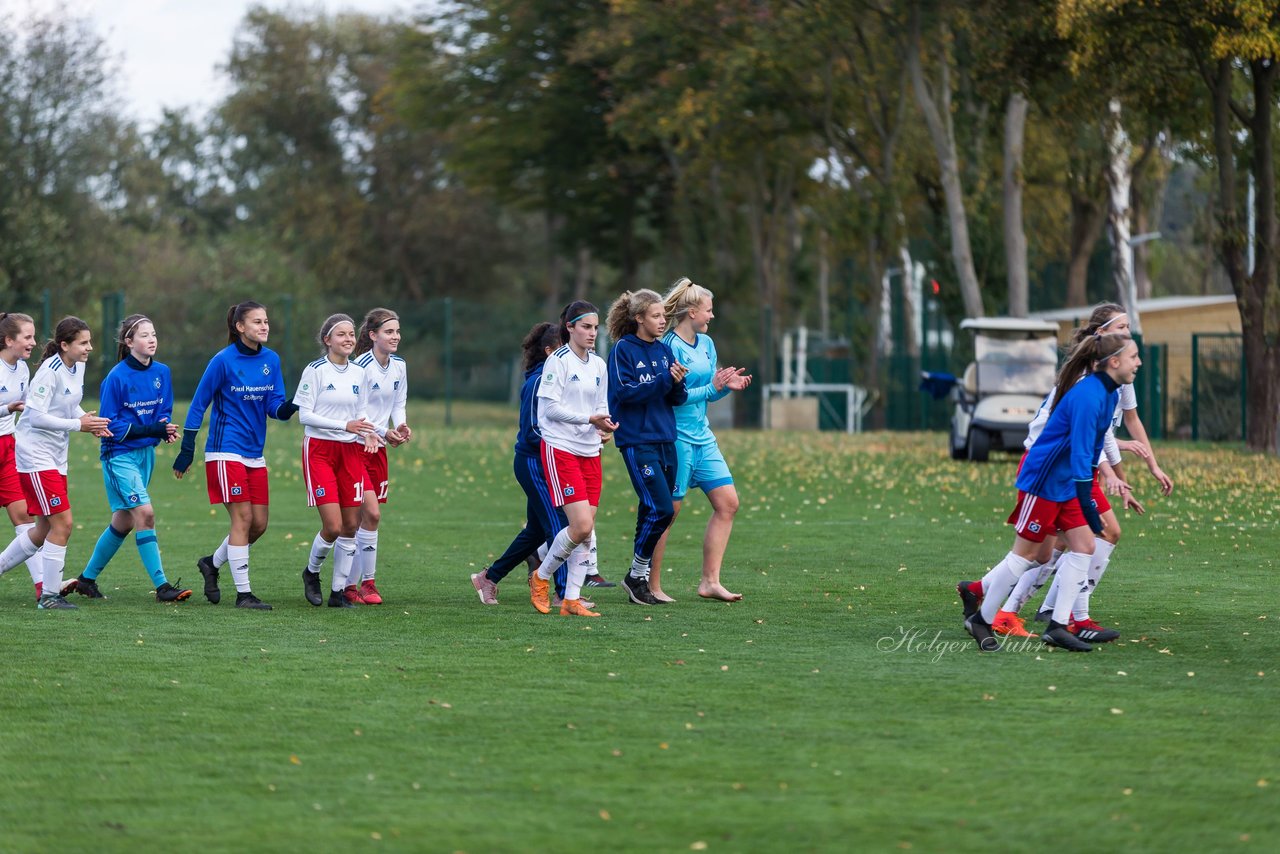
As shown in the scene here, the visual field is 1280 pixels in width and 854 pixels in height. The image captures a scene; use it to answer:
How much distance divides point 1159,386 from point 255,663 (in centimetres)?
2687

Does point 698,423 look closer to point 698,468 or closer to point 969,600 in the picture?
point 698,468

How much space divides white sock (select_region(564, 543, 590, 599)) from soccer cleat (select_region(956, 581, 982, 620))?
7.09ft

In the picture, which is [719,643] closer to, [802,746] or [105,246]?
[802,746]

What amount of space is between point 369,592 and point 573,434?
177 centimetres

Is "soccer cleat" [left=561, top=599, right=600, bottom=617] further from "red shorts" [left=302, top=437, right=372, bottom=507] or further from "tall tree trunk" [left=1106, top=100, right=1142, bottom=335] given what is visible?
"tall tree trunk" [left=1106, top=100, right=1142, bottom=335]

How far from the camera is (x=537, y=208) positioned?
46688 mm

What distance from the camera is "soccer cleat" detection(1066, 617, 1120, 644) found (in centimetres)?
865

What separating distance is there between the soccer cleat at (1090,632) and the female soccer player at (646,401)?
238 cm

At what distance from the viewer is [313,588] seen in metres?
10.4

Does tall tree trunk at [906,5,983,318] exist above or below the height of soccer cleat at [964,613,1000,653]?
above

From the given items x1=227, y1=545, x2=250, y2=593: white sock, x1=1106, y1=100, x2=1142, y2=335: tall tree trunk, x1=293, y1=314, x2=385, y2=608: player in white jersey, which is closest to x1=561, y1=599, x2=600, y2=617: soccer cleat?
x1=293, y1=314, x2=385, y2=608: player in white jersey

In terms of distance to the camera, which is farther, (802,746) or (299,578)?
(299,578)

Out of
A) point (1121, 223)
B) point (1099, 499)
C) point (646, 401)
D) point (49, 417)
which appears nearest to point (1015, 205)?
point (1121, 223)

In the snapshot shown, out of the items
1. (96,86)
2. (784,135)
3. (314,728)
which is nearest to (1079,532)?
(314,728)
